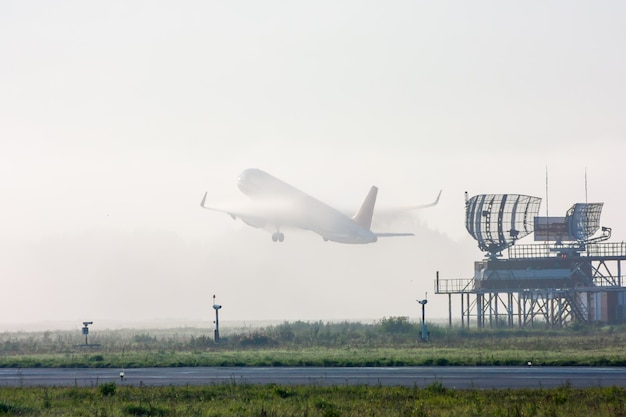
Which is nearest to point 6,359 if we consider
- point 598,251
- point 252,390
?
point 252,390

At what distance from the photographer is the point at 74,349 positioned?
8912 centimetres

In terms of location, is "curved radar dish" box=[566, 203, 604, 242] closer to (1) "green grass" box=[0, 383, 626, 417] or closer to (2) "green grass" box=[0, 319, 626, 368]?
(2) "green grass" box=[0, 319, 626, 368]

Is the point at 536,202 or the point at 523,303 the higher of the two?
the point at 536,202

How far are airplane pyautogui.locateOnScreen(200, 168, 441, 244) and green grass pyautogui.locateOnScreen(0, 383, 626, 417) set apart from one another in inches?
3358

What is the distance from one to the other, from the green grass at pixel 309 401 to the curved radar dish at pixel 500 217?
8404 cm

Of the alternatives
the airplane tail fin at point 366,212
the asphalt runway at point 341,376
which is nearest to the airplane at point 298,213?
the airplane tail fin at point 366,212

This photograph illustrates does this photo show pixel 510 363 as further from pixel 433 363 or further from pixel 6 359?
pixel 6 359

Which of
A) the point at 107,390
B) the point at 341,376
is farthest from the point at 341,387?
the point at 107,390

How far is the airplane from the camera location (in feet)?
433

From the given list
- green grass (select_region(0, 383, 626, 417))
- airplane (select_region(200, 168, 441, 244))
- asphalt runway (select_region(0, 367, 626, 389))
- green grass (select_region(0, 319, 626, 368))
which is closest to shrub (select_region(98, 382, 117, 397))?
green grass (select_region(0, 383, 626, 417))

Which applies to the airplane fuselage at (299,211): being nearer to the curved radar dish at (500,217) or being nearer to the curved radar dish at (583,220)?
the curved radar dish at (500,217)

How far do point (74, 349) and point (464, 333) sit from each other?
125 ft

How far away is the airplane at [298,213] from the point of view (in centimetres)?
13188

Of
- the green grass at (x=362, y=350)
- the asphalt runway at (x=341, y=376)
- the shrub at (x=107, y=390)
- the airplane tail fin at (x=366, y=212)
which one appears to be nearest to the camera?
the shrub at (x=107, y=390)
